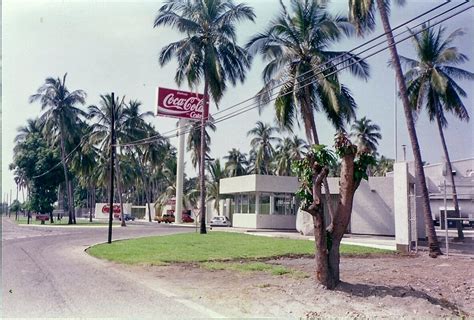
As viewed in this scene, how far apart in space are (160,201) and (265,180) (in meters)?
30.5

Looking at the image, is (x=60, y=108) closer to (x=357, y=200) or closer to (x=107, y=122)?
(x=107, y=122)

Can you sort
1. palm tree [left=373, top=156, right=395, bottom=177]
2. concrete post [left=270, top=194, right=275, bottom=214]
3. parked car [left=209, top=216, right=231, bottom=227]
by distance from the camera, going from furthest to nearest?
palm tree [left=373, top=156, right=395, bottom=177] → parked car [left=209, top=216, right=231, bottom=227] → concrete post [left=270, top=194, right=275, bottom=214]

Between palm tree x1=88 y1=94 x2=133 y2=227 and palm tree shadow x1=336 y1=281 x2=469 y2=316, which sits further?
palm tree x1=88 y1=94 x2=133 y2=227

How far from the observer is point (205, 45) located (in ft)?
97.8

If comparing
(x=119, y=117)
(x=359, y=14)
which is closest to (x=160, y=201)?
(x=119, y=117)

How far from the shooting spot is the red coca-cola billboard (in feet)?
167

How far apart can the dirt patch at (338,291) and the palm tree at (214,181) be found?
39268 mm

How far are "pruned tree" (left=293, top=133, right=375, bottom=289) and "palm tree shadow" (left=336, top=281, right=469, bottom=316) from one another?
0.33 metres

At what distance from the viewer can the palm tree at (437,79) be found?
82.4 ft

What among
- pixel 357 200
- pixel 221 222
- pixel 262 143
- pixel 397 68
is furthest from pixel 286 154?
pixel 397 68

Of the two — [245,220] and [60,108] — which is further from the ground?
[60,108]

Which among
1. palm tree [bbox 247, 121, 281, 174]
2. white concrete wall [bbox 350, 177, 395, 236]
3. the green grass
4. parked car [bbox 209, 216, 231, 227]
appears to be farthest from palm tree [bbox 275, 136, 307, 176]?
the green grass

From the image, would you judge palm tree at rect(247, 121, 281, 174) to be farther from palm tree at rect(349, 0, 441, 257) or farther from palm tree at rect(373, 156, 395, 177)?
palm tree at rect(349, 0, 441, 257)

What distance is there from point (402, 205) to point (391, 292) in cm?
1017
